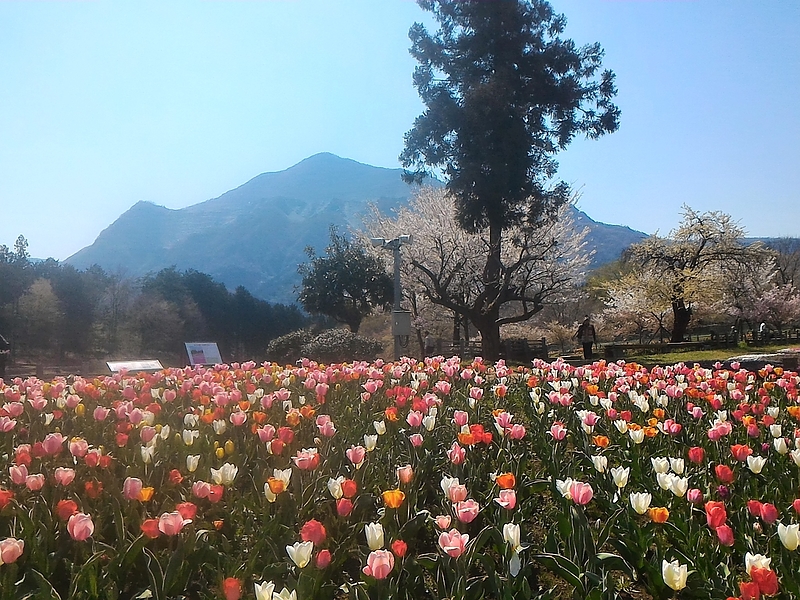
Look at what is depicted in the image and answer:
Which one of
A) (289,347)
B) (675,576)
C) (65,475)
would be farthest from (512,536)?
(289,347)

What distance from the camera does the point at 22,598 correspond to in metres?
1.89

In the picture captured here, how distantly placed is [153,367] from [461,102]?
1246 cm

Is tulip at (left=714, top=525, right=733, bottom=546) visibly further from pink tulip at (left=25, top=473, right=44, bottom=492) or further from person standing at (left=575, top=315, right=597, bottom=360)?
person standing at (left=575, top=315, right=597, bottom=360)

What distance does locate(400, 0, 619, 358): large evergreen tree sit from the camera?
18.4 metres

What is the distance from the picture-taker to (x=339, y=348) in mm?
15453

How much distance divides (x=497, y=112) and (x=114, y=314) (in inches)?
888

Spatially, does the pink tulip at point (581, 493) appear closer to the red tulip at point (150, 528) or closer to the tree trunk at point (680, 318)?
the red tulip at point (150, 528)

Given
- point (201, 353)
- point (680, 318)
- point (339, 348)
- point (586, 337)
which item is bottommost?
point (680, 318)

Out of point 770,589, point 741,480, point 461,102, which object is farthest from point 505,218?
point 770,589

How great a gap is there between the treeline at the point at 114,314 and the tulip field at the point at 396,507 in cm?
2264

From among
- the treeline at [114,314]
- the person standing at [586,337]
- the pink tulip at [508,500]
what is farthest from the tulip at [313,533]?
the treeline at [114,314]

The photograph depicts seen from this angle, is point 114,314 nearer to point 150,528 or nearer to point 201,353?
point 201,353

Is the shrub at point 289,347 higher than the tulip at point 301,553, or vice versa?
the tulip at point 301,553

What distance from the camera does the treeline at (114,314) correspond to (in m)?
26.6
